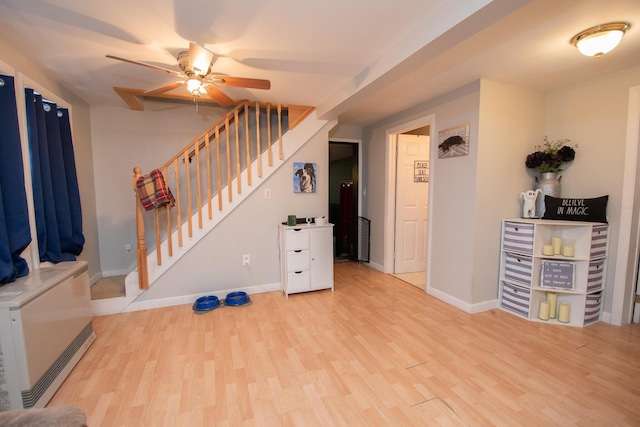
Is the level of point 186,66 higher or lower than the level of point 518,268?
higher

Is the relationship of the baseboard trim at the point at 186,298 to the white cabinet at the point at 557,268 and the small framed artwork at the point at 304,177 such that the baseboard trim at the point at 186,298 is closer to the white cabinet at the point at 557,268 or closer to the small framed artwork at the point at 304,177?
the small framed artwork at the point at 304,177

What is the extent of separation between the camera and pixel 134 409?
158 cm

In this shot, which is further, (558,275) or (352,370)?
(558,275)

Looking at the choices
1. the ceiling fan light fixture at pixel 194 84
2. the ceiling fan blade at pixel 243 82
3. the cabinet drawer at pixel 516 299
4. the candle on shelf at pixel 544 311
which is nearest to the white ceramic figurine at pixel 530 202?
the cabinet drawer at pixel 516 299

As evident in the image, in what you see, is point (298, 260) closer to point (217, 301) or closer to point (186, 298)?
point (217, 301)

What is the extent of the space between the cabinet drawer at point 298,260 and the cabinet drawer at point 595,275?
9.02 ft

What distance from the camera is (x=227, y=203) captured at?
3182mm

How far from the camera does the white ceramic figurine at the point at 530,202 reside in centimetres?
279

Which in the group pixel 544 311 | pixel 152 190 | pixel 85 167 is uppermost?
pixel 85 167

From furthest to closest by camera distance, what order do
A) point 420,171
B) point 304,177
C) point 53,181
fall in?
point 420,171 → point 304,177 → point 53,181

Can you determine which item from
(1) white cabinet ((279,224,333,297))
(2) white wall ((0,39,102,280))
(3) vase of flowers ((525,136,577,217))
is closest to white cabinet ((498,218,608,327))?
(3) vase of flowers ((525,136,577,217))

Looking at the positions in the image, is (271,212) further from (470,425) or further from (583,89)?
(583,89)

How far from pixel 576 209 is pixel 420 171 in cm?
187

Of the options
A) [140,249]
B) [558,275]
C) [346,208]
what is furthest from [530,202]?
[140,249]
